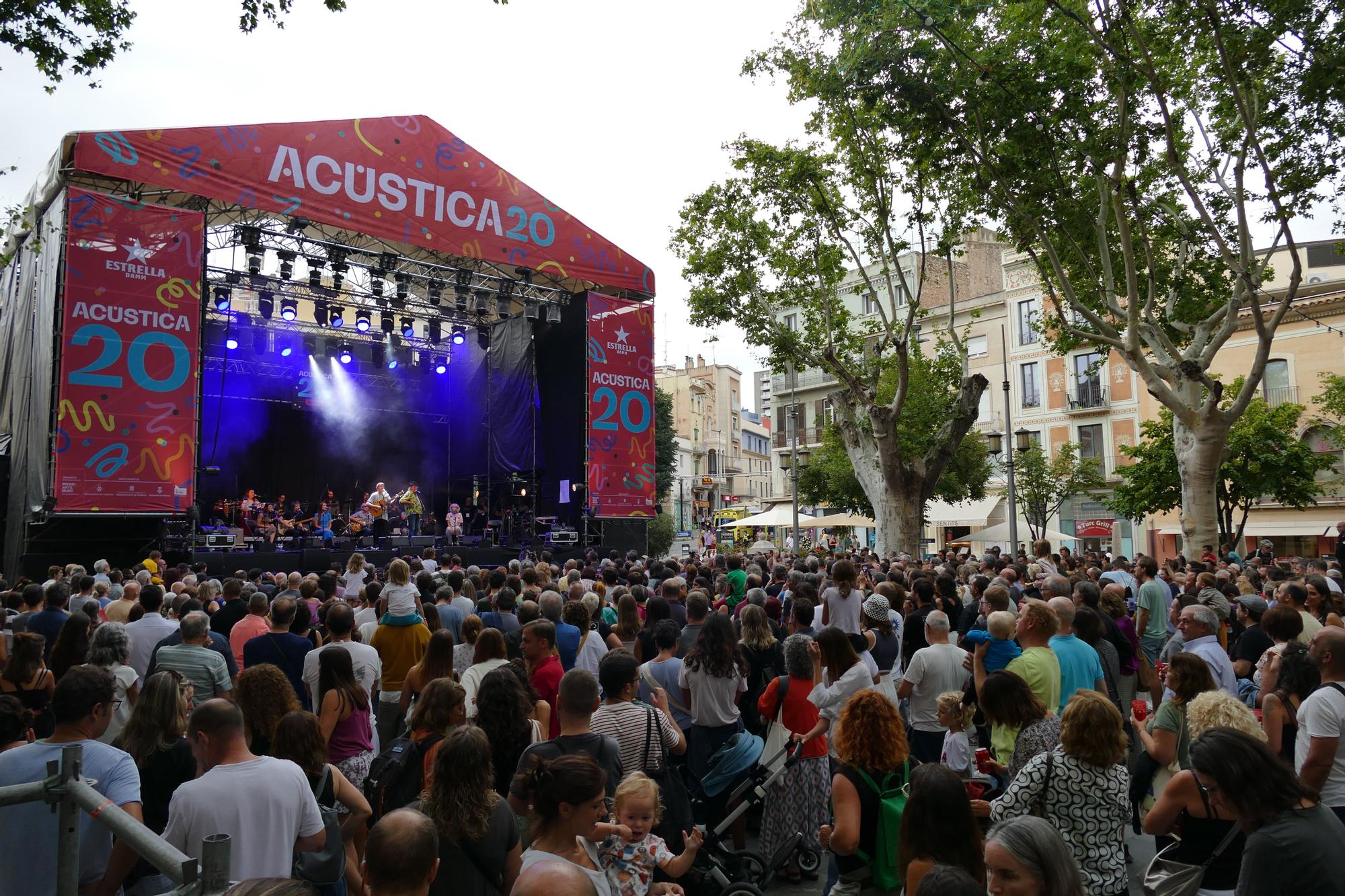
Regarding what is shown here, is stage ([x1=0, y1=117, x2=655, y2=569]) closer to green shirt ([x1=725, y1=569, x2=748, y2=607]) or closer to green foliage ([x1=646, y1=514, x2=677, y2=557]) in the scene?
green shirt ([x1=725, y1=569, x2=748, y2=607])

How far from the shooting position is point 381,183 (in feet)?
58.4

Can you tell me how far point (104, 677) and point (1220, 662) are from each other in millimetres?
5770

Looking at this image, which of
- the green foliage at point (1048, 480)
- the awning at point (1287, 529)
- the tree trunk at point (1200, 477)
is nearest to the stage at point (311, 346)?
the tree trunk at point (1200, 477)

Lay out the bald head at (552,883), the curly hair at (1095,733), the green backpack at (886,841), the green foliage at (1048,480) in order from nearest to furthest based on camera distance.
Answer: the bald head at (552,883)
the curly hair at (1095,733)
the green backpack at (886,841)
the green foliage at (1048,480)

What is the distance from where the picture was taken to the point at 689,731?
516 cm

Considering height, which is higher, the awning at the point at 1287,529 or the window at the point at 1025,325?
the window at the point at 1025,325

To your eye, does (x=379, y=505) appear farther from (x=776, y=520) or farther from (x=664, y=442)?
(x=664, y=442)

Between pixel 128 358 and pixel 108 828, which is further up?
pixel 128 358

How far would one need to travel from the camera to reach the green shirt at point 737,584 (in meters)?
9.34

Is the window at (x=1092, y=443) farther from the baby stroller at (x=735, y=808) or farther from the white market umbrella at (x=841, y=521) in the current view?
the baby stroller at (x=735, y=808)

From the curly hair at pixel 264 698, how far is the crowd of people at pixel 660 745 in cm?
1

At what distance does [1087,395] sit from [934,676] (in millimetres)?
28271

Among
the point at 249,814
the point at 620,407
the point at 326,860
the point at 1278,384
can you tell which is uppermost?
the point at 1278,384

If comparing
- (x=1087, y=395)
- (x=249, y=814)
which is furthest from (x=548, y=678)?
(x=1087, y=395)
